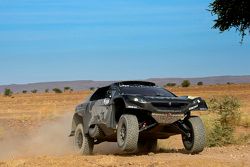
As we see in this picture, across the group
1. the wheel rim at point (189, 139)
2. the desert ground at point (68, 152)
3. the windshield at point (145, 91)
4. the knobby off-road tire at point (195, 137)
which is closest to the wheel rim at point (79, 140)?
the desert ground at point (68, 152)

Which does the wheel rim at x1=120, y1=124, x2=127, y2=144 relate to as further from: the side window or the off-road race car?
the side window

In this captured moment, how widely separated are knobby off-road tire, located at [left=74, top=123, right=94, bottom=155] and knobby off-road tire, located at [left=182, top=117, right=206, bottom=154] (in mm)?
2982

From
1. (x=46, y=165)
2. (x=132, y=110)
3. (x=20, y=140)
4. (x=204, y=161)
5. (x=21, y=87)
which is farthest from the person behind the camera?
(x=21, y=87)

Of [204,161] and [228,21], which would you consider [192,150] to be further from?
[228,21]

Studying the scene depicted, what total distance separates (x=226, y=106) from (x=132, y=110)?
11.6 metres

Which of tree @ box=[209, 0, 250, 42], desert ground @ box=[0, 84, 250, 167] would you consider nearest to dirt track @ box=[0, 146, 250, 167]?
desert ground @ box=[0, 84, 250, 167]

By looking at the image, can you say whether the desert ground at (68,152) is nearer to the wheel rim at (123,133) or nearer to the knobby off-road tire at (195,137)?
the knobby off-road tire at (195,137)

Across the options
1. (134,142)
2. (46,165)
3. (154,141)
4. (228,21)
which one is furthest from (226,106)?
(46,165)

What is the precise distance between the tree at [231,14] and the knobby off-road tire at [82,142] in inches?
408

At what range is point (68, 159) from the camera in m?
13.9

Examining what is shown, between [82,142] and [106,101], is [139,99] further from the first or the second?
[82,142]

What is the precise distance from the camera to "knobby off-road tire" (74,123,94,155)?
1648 centimetres

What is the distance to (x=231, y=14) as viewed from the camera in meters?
24.8

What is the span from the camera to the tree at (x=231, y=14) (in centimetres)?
2427
